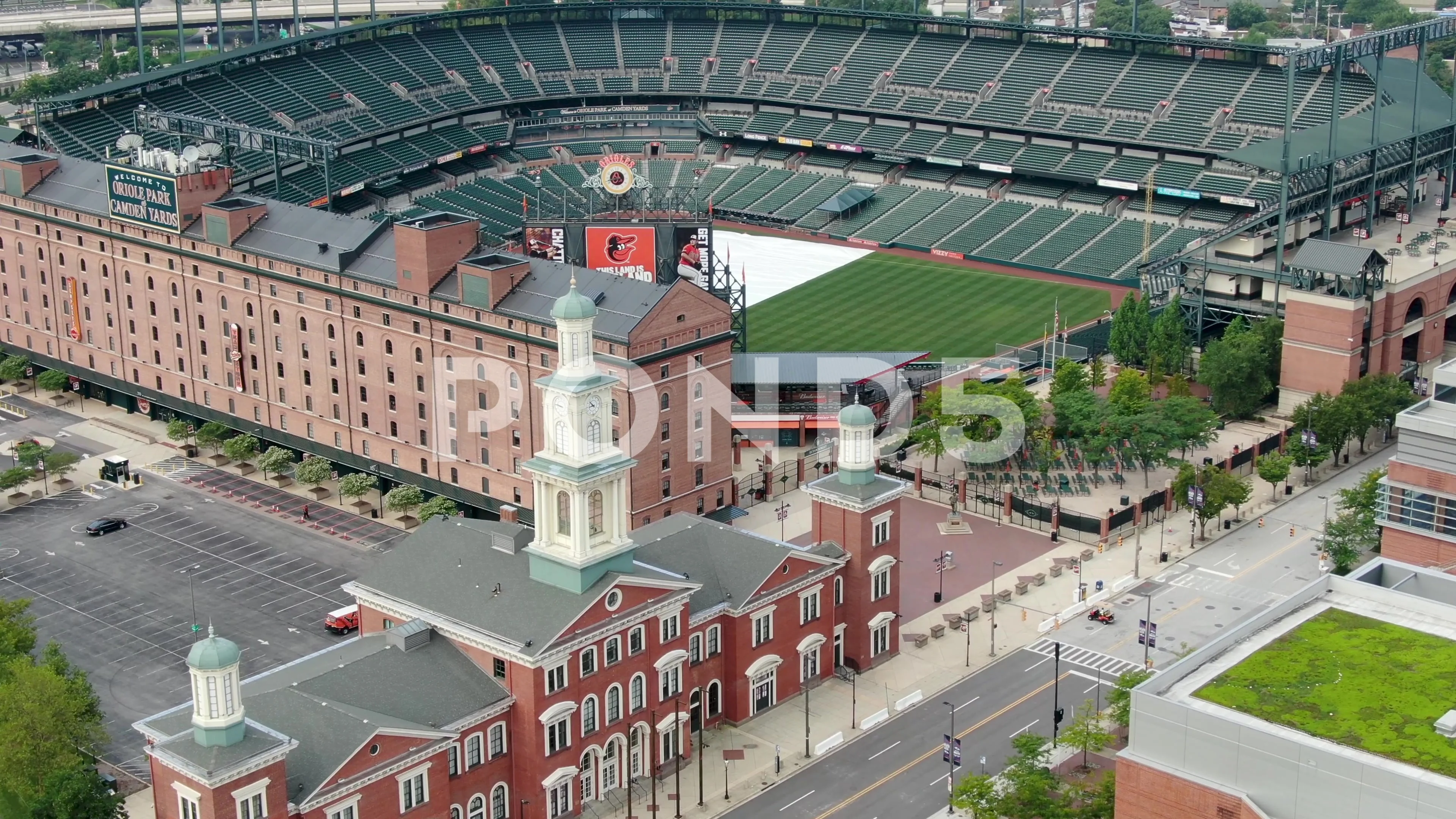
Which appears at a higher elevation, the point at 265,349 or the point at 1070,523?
the point at 265,349

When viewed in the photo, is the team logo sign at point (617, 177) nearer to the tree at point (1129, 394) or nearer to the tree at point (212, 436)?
the tree at point (212, 436)

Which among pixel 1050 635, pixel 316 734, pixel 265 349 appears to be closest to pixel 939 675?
pixel 1050 635

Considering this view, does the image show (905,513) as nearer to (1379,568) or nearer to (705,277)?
(705,277)

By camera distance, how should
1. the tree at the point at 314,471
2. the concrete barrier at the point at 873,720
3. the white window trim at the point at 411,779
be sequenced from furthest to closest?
the tree at the point at 314,471 → the concrete barrier at the point at 873,720 → the white window trim at the point at 411,779

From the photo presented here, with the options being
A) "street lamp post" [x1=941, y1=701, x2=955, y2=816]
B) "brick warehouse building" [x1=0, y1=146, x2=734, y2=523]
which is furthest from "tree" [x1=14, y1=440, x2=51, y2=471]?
"street lamp post" [x1=941, y1=701, x2=955, y2=816]

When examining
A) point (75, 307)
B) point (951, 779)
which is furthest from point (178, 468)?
point (951, 779)

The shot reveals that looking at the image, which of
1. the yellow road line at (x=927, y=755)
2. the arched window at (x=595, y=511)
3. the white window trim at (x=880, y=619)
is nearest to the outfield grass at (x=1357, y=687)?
the yellow road line at (x=927, y=755)

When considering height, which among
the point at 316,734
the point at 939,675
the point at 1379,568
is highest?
the point at 1379,568

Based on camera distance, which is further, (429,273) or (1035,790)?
(429,273)
